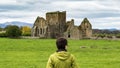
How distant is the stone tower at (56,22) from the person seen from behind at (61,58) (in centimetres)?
12415

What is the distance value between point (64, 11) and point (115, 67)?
114m

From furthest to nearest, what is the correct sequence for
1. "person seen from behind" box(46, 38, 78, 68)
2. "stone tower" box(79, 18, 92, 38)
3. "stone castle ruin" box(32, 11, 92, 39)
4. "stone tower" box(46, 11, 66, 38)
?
"stone tower" box(46, 11, 66, 38) < "stone castle ruin" box(32, 11, 92, 39) < "stone tower" box(79, 18, 92, 38) < "person seen from behind" box(46, 38, 78, 68)

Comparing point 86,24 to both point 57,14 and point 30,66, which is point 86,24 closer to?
point 57,14

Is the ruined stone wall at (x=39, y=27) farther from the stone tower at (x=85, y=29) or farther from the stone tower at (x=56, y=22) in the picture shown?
the stone tower at (x=85, y=29)

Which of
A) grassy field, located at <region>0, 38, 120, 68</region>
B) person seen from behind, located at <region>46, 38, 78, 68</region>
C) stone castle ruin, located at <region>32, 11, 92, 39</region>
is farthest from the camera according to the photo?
stone castle ruin, located at <region>32, 11, 92, 39</region>

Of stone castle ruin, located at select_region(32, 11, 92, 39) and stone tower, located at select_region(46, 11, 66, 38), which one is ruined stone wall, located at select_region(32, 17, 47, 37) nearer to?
stone castle ruin, located at select_region(32, 11, 92, 39)

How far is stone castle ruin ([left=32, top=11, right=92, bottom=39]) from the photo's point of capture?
130 m

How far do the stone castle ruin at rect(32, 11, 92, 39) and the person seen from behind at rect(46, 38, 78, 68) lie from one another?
119m

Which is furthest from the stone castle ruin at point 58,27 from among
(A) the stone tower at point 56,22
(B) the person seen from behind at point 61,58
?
(B) the person seen from behind at point 61,58

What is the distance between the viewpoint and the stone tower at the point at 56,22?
443 feet

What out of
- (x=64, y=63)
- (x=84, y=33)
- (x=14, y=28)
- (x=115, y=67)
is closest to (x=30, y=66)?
(x=115, y=67)

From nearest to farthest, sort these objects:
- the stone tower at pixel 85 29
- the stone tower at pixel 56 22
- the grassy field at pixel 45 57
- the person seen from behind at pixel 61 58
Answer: the person seen from behind at pixel 61 58, the grassy field at pixel 45 57, the stone tower at pixel 85 29, the stone tower at pixel 56 22

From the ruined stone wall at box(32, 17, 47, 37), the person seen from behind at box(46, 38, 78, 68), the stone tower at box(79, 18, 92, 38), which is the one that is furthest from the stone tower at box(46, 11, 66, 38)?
the person seen from behind at box(46, 38, 78, 68)

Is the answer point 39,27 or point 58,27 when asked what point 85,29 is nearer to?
point 58,27
